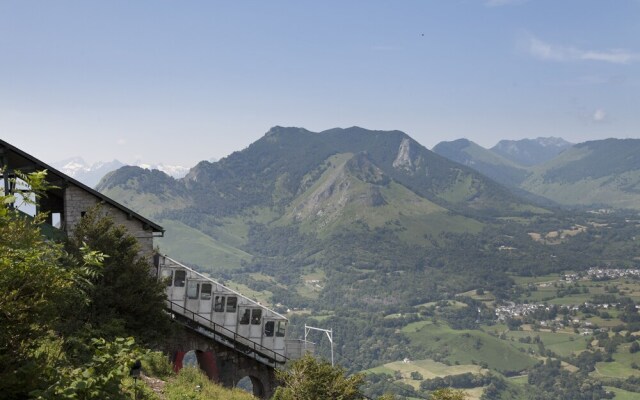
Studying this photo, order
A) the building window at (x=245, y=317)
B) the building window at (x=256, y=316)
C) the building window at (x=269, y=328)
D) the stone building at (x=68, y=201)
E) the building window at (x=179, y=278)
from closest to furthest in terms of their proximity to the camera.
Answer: the stone building at (x=68, y=201)
the building window at (x=179, y=278)
the building window at (x=245, y=317)
the building window at (x=256, y=316)
the building window at (x=269, y=328)

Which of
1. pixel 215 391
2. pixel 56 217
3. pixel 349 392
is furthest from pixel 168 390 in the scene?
pixel 56 217

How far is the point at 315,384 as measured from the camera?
34.2m

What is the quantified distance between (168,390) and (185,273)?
63.4 feet

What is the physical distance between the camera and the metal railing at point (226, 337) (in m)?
42.8

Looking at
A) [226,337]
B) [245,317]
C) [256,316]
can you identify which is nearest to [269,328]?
[256,316]

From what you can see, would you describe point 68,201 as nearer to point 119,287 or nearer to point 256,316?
point 119,287

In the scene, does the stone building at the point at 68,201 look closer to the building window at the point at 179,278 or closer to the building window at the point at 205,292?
the building window at the point at 179,278

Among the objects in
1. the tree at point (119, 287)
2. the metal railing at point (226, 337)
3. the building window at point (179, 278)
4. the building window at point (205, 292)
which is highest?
the tree at point (119, 287)

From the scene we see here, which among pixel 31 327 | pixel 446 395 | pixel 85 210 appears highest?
pixel 85 210

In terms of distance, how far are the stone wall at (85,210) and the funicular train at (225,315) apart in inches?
106

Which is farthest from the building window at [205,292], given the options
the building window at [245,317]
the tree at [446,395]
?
the tree at [446,395]

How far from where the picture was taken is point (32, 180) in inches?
474

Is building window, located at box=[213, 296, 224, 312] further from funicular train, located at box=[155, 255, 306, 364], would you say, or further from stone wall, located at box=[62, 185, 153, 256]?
stone wall, located at box=[62, 185, 153, 256]

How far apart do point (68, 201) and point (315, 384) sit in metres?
21.1
